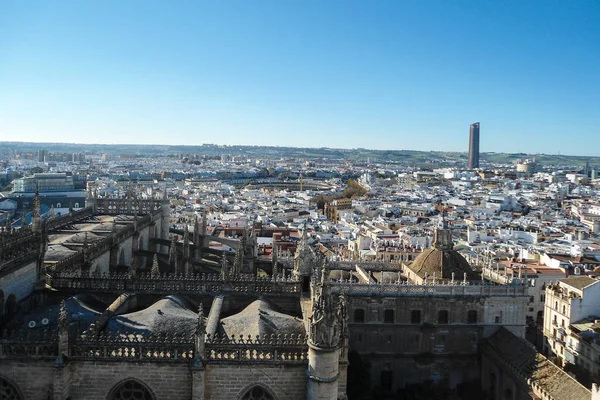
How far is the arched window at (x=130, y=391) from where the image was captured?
15617 millimetres

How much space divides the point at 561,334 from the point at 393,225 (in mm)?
45164

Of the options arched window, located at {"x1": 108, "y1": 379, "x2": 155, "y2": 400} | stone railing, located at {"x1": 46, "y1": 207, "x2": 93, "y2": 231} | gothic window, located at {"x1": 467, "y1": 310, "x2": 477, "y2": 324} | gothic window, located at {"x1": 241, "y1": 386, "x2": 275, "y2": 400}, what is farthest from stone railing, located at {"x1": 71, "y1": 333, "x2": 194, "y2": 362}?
gothic window, located at {"x1": 467, "y1": 310, "x2": 477, "y2": 324}

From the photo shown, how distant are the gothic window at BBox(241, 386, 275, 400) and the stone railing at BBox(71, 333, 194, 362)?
1775 mm

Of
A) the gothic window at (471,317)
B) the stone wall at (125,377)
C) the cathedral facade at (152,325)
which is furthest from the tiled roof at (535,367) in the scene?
the stone wall at (125,377)

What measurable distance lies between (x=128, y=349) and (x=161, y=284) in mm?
5149

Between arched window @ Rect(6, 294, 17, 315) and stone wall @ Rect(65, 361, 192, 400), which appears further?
arched window @ Rect(6, 294, 17, 315)

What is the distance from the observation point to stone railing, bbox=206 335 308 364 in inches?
612

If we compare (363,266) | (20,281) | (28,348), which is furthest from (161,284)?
(363,266)

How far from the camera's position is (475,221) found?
96.8m

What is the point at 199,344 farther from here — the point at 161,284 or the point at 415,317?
the point at 415,317

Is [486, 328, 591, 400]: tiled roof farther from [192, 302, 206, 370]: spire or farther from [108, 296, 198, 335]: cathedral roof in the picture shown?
[192, 302, 206, 370]: spire

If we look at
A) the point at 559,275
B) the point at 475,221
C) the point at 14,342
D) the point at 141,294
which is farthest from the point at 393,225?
the point at 14,342

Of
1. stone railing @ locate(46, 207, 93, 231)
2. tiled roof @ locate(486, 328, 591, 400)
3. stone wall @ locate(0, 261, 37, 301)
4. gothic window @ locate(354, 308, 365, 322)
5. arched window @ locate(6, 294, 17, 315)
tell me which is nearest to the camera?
stone wall @ locate(0, 261, 37, 301)

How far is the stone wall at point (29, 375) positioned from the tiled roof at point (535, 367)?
73.5ft
